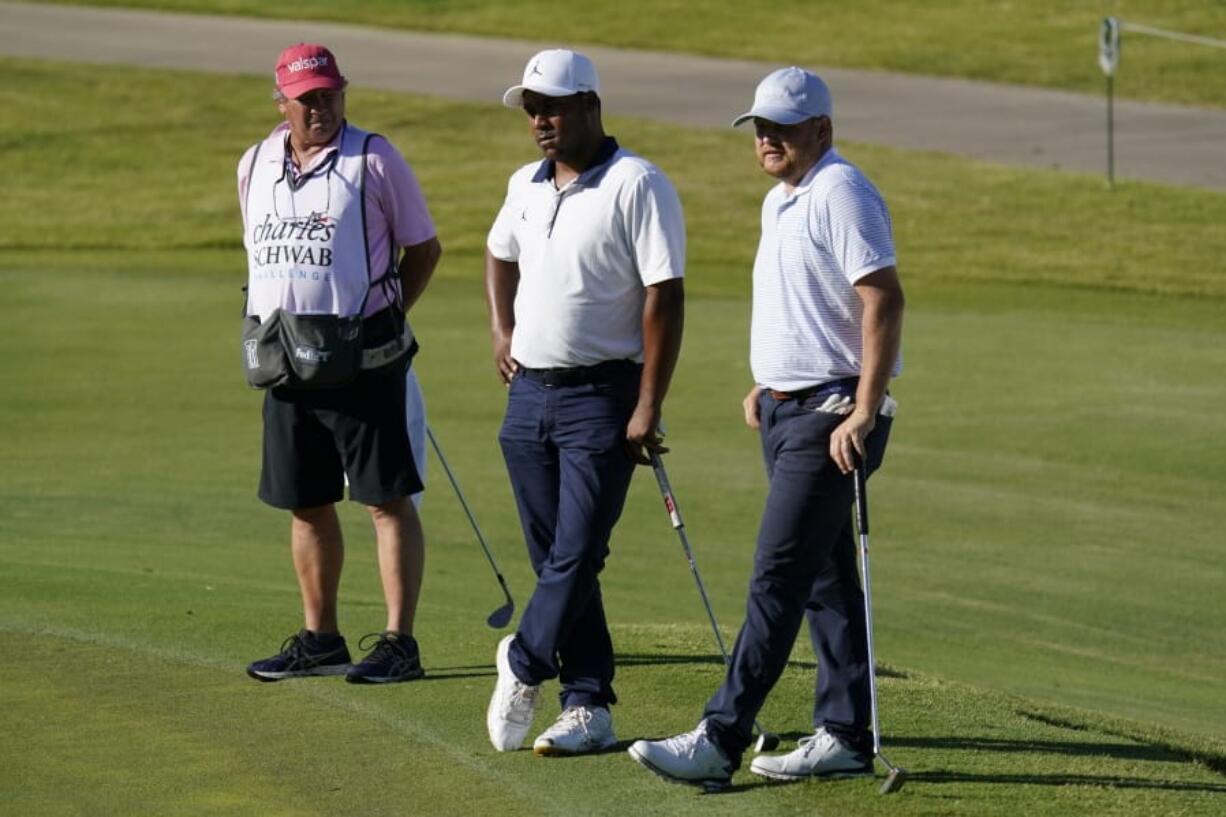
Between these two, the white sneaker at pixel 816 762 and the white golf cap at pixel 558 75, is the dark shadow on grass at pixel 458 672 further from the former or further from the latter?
the white golf cap at pixel 558 75

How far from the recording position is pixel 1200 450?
575 inches

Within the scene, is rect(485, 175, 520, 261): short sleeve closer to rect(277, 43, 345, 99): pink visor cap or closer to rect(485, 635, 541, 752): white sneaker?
rect(277, 43, 345, 99): pink visor cap

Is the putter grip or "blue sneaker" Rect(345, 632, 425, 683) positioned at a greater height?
the putter grip

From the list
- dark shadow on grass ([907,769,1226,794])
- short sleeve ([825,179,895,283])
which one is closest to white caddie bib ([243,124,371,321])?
short sleeve ([825,179,895,283])

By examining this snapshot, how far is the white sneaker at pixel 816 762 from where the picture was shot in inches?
254

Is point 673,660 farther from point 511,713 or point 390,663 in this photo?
point 511,713

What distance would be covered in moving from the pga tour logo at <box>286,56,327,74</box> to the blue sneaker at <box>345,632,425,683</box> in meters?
1.84

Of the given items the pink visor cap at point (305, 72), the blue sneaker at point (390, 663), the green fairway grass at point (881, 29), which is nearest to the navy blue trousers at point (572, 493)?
the blue sneaker at point (390, 663)

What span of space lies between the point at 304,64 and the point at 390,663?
193 cm

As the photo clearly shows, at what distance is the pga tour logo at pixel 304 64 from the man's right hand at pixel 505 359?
1051mm

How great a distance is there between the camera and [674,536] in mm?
12422

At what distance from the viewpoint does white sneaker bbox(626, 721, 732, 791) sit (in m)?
6.31

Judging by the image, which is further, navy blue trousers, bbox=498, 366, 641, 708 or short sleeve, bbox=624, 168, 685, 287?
navy blue trousers, bbox=498, 366, 641, 708

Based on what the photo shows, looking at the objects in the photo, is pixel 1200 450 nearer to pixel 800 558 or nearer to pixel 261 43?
pixel 800 558
